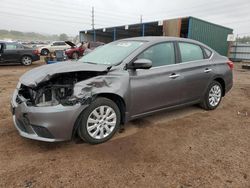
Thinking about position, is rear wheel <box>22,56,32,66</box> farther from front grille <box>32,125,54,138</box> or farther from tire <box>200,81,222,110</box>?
front grille <box>32,125,54,138</box>

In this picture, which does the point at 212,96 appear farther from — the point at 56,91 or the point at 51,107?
the point at 51,107

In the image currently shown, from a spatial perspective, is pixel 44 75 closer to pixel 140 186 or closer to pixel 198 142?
pixel 140 186

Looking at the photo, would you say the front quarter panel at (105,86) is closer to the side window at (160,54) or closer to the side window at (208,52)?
the side window at (160,54)

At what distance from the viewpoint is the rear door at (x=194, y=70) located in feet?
13.9

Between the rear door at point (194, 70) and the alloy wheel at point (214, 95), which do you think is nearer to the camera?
the rear door at point (194, 70)

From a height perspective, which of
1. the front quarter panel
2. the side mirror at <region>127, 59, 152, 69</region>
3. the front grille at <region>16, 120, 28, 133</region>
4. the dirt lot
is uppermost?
the side mirror at <region>127, 59, 152, 69</region>

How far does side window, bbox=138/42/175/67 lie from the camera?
3.78 meters

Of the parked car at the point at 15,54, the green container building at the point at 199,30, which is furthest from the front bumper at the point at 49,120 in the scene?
the green container building at the point at 199,30

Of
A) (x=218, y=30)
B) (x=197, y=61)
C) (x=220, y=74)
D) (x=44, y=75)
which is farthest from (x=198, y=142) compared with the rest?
(x=218, y=30)

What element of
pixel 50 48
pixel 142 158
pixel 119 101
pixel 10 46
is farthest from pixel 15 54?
pixel 142 158

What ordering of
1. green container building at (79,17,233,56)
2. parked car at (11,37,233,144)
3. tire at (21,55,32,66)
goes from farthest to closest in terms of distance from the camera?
1. green container building at (79,17,233,56)
2. tire at (21,55,32,66)
3. parked car at (11,37,233,144)

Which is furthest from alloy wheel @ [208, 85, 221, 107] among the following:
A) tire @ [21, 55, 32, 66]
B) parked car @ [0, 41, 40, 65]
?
tire @ [21, 55, 32, 66]

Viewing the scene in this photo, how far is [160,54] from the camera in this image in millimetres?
3947

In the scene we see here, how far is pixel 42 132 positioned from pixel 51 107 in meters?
0.36
